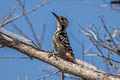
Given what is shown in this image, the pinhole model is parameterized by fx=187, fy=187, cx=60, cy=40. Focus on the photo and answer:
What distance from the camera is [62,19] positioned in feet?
15.4

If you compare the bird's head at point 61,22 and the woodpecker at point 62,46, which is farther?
the bird's head at point 61,22

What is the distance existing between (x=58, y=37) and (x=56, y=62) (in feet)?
4.65

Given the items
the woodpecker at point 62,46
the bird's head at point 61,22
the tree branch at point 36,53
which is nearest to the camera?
the tree branch at point 36,53

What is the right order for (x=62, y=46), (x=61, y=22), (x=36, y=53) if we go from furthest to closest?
(x=61, y=22) < (x=62, y=46) < (x=36, y=53)

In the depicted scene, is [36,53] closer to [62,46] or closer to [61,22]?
[62,46]

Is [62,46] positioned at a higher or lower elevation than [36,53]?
higher

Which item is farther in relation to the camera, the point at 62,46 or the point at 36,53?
the point at 62,46

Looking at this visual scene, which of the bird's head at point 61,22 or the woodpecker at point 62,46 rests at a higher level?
the bird's head at point 61,22

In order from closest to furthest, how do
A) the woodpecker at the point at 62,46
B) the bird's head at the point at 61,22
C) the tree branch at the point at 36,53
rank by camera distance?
the tree branch at the point at 36,53
the woodpecker at the point at 62,46
the bird's head at the point at 61,22

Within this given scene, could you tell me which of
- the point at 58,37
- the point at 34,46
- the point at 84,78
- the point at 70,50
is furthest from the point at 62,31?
the point at 84,78

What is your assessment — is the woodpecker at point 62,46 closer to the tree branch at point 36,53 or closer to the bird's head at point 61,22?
the bird's head at point 61,22

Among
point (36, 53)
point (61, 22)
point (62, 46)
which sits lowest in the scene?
point (36, 53)

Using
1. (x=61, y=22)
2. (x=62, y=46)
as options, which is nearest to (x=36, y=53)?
(x=62, y=46)

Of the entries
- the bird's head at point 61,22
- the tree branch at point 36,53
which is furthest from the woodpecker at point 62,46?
the tree branch at point 36,53
